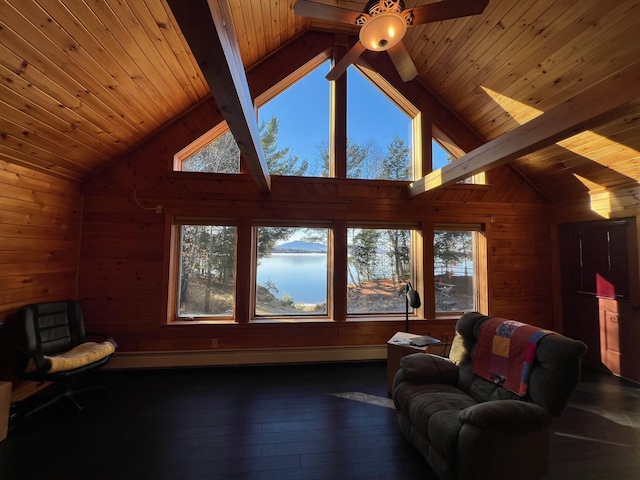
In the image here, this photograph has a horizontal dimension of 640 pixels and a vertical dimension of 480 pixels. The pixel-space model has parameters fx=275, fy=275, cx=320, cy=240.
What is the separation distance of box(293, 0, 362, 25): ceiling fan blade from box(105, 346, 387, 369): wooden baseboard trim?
3390mm

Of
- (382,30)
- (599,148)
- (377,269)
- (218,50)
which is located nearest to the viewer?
(218,50)

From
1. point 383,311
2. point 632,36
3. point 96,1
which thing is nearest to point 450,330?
point 383,311

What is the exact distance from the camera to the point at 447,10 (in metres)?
1.78

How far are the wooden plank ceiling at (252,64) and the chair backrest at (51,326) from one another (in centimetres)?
139

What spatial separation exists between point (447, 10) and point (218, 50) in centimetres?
155

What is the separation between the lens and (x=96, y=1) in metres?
1.72

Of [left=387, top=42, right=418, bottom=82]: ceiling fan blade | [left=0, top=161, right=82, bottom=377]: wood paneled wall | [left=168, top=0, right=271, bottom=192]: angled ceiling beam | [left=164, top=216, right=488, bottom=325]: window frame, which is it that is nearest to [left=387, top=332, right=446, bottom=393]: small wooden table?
[left=164, top=216, right=488, bottom=325]: window frame

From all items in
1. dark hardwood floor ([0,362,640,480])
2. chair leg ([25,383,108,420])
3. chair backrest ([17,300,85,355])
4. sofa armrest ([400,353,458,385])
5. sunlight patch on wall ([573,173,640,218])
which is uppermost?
sunlight patch on wall ([573,173,640,218])

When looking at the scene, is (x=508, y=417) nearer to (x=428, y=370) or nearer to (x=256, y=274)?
(x=428, y=370)

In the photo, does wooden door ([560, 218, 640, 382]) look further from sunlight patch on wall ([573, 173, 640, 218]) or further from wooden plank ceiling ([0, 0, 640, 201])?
wooden plank ceiling ([0, 0, 640, 201])

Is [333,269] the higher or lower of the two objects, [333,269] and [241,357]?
the higher

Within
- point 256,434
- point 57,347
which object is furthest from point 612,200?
point 57,347

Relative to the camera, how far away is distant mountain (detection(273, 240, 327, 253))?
376 cm

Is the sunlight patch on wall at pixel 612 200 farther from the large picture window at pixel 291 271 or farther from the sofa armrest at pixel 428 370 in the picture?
the large picture window at pixel 291 271
